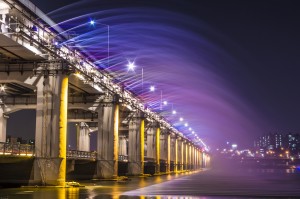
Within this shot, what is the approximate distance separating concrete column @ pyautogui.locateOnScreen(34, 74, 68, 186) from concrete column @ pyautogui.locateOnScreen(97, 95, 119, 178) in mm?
20852

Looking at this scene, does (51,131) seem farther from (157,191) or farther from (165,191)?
(165,191)

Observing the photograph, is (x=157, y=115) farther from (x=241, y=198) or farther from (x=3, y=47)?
(x=241, y=198)

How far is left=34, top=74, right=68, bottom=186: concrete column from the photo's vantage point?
4325cm

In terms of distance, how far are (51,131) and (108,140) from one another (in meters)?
22.3

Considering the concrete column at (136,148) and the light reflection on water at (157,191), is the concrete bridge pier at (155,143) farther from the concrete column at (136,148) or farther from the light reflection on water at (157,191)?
the light reflection on water at (157,191)

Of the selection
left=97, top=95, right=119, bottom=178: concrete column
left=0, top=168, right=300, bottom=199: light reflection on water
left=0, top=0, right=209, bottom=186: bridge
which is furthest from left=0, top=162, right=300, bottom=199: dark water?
left=97, top=95, right=119, bottom=178: concrete column

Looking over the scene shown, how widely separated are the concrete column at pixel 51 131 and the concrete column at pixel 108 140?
2085 centimetres

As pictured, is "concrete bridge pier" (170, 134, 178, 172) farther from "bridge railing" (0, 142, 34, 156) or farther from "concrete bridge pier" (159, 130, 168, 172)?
"bridge railing" (0, 142, 34, 156)

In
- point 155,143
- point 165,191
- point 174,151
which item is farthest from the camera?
point 174,151

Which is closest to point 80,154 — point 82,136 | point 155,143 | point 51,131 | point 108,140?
point 108,140

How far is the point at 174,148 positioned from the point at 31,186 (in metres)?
109

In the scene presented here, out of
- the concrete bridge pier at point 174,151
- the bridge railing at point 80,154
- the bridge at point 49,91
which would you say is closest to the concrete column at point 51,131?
the bridge at point 49,91

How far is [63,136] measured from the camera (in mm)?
44719

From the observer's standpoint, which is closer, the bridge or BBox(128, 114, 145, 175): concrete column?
the bridge
